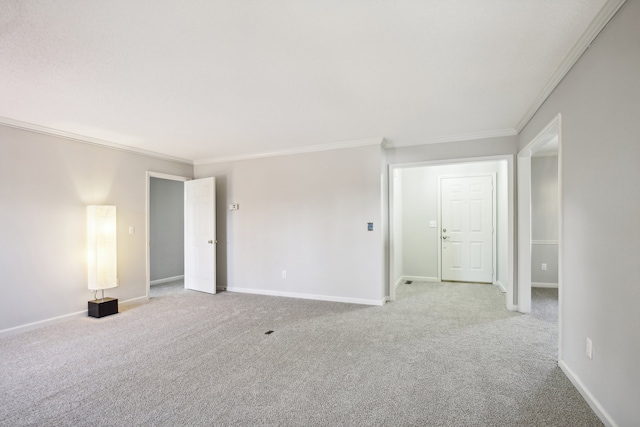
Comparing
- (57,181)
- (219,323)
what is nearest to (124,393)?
(219,323)

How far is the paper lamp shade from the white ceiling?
3.72ft

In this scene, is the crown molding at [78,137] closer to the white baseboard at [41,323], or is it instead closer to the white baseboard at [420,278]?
the white baseboard at [41,323]

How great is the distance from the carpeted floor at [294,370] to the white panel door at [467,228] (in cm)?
177

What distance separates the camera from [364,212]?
4.50 meters

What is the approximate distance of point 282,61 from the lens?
225 cm

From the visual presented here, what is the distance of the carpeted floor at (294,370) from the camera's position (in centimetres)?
197

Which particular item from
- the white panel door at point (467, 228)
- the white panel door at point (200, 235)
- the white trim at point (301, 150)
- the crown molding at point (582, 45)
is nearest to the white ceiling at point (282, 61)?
the crown molding at point (582, 45)

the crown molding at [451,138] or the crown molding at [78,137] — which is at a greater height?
the crown molding at [451,138]

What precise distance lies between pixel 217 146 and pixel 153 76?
7.59 feet

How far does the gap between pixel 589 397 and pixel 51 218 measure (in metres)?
5.65

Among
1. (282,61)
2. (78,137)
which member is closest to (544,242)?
(282,61)

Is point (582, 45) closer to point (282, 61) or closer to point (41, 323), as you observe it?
point (282, 61)

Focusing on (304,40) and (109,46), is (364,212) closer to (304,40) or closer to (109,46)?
(304,40)

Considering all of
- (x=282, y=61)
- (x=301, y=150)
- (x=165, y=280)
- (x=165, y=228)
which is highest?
(x=282, y=61)
